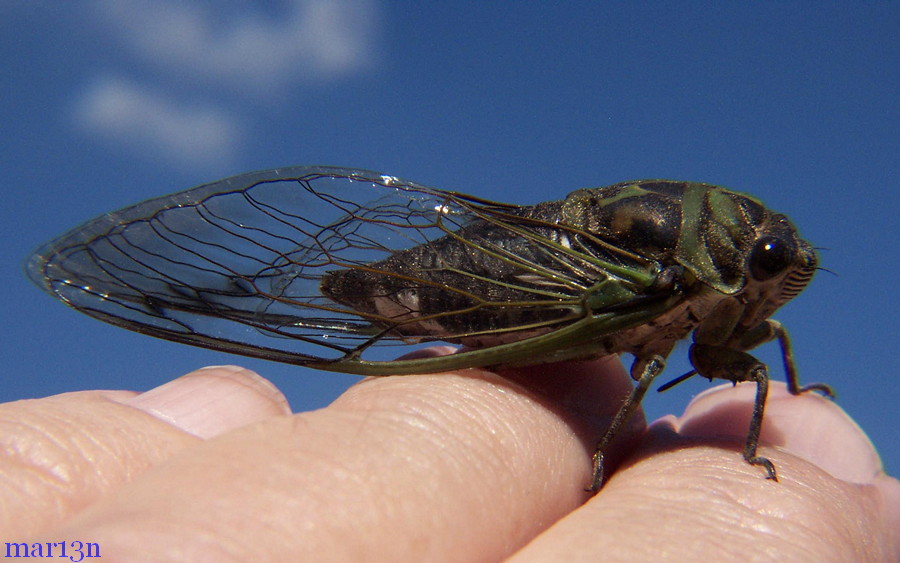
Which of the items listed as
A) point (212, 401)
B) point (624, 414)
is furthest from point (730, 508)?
point (212, 401)

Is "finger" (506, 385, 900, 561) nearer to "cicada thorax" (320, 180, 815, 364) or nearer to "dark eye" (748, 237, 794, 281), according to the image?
"cicada thorax" (320, 180, 815, 364)

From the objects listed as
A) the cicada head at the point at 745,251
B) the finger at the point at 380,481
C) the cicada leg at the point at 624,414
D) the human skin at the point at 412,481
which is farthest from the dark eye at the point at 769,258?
the finger at the point at 380,481

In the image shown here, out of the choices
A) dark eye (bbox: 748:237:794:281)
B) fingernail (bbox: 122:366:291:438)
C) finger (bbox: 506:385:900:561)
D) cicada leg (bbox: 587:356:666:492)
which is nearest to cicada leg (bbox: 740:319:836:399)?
finger (bbox: 506:385:900:561)

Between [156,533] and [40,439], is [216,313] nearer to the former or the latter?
[40,439]

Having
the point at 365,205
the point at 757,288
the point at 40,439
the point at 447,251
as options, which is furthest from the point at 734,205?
the point at 40,439

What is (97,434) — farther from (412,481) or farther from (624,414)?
(624,414)

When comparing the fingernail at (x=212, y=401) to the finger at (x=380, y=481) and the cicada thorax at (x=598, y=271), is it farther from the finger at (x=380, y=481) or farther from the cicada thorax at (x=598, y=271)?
the cicada thorax at (x=598, y=271)

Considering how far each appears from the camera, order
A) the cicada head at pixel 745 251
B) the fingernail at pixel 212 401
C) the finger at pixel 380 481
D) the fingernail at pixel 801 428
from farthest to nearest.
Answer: the fingernail at pixel 801 428 → the cicada head at pixel 745 251 → the fingernail at pixel 212 401 → the finger at pixel 380 481

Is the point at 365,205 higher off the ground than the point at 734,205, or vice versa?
the point at 365,205
